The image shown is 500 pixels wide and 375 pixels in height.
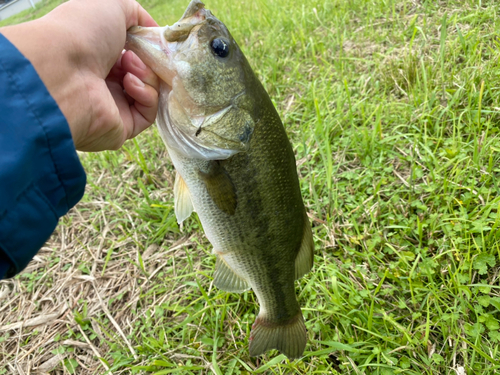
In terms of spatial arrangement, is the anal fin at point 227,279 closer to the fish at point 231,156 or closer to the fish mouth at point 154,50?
the fish at point 231,156

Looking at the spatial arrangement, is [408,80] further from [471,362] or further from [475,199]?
[471,362]

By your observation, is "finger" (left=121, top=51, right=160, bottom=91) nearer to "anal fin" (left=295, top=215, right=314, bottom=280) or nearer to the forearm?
the forearm

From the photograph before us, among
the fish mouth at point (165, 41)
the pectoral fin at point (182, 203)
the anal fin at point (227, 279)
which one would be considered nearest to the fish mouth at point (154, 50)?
the fish mouth at point (165, 41)

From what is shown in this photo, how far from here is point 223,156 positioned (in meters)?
1.42

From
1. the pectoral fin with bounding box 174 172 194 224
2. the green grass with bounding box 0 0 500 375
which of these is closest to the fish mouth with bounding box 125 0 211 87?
the pectoral fin with bounding box 174 172 194 224

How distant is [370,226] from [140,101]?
1.64m

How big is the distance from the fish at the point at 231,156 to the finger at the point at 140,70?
45mm

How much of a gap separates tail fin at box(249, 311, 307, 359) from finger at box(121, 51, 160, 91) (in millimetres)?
1368

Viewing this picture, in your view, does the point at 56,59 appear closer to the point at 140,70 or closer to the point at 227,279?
the point at 140,70

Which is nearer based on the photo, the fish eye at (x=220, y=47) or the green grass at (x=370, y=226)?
the fish eye at (x=220, y=47)

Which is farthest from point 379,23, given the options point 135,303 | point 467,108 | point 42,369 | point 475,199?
point 42,369

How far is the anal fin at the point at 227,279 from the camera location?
1.76 m

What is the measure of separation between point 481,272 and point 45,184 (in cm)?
207

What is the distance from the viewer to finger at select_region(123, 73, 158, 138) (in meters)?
1.40
